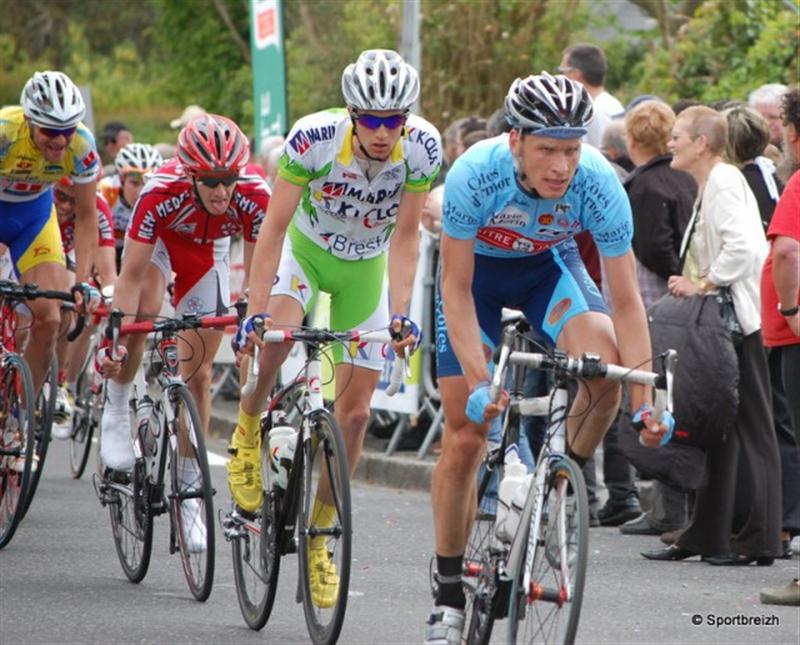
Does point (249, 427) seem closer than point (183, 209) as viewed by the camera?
Yes

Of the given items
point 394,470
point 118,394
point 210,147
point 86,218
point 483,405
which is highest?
point 210,147

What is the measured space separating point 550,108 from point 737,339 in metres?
3.38

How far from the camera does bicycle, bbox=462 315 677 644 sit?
5.67 meters

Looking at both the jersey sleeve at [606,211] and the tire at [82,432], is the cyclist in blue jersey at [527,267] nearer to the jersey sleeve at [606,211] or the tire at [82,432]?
the jersey sleeve at [606,211]

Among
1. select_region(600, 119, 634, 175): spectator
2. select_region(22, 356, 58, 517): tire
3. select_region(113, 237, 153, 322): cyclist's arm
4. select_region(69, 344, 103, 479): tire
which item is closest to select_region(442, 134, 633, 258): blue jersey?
select_region(113, 237, 153, 322): cyclist's arm

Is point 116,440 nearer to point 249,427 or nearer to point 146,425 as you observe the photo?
point 146,425

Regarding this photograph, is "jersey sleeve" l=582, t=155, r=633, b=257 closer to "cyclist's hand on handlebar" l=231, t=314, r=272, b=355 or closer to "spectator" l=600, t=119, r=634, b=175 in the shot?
"cyclist's hand on handlebar" l=231, t=314, r=272, b=355

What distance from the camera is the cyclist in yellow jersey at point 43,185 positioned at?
31.4ft

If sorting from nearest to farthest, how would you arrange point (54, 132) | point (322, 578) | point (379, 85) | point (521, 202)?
1. point (521, 202)
2. point (322, 578)
3. point (379, 85)
4. point (54, 132)

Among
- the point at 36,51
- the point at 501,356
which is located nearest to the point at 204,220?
the point at 501,356

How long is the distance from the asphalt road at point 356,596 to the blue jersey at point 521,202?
1.80 metres

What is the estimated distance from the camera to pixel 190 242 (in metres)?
9.07

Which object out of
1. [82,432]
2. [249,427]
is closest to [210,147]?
[249,427]

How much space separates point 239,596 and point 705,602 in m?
2.11
